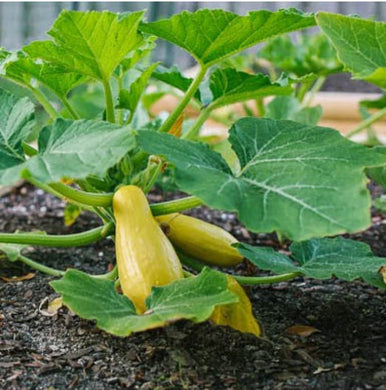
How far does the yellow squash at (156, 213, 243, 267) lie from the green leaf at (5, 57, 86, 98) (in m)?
0.28

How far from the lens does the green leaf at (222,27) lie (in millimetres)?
1164

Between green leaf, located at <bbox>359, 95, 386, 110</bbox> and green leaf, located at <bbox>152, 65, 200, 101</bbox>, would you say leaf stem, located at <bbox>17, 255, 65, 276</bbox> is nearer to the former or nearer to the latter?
green leaf, located at <bbox>152, 65, 200, 101</bbox>

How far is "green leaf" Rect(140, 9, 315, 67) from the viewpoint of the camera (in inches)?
45.8

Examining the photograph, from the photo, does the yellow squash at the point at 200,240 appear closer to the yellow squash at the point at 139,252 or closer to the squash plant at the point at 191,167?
the squash plant at the point at 191,167

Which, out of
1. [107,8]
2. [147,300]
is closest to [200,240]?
[147,300]

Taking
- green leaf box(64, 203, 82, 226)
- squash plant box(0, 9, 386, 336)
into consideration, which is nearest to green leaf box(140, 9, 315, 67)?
squash plant box(0, 9, 386, 336)

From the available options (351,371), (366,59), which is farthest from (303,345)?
(366,59)

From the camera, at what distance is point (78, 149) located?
1.06 m

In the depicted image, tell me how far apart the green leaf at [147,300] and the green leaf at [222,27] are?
1.20 feet

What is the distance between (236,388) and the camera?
1069 millimetres

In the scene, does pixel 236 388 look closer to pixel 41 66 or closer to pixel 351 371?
pixel 351 371

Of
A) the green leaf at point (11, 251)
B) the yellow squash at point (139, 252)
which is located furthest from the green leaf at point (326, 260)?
the green leaf at point (11, 251)

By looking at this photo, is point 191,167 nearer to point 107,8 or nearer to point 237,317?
point 237,317

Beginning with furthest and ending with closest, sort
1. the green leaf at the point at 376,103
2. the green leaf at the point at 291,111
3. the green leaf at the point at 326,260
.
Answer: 1. the green leaf at the point at 376,103
2. the green leaf at the point at 291,111
3. the green leaf at the point at 326,260
